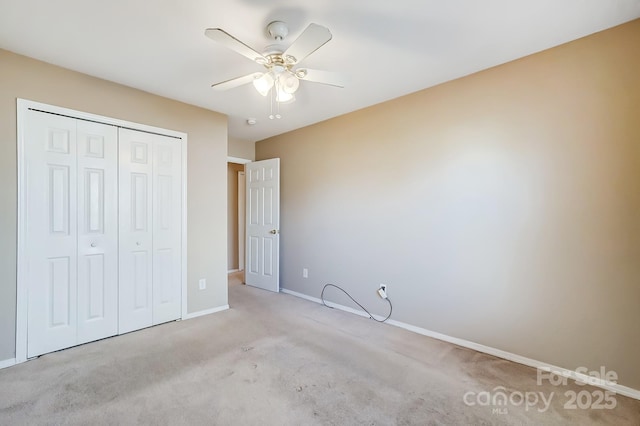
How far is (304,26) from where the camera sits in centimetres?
188

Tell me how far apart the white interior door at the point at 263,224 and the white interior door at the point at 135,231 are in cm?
171

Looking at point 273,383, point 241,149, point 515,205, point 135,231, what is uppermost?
point 241,149

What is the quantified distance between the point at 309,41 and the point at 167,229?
2447 mm

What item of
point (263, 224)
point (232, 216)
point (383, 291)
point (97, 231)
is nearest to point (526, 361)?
point (383, 291)

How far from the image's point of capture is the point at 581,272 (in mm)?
2045

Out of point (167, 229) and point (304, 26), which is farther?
point (167, 229)

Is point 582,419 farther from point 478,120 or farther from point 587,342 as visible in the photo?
point 478,120

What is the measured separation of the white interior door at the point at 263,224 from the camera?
428 centimetres

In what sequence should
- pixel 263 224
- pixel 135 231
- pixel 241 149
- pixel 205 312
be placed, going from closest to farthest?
pixel 135 231, pixel 205 312, pixel 263 224, pixel 241 149

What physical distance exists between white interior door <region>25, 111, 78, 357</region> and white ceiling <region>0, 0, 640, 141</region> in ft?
2.06

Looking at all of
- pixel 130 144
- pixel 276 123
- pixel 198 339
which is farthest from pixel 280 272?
pixel 130 144

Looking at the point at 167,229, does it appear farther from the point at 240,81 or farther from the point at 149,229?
the point at 240,81

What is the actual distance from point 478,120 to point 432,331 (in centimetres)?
203

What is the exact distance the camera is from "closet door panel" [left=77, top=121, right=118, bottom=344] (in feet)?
8.25
